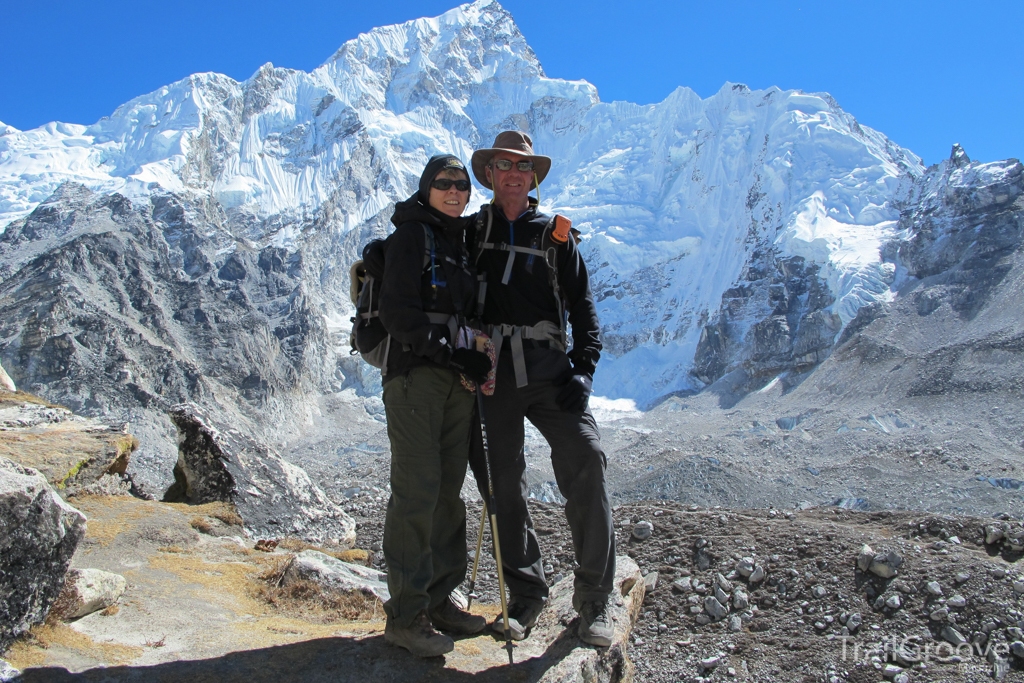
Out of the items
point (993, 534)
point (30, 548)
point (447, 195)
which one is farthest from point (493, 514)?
point (993, 534)

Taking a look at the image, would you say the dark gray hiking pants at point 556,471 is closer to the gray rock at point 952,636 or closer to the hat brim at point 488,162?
the hat brim at point 488,162

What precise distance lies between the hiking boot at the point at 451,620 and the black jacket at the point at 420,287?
4.25 ft

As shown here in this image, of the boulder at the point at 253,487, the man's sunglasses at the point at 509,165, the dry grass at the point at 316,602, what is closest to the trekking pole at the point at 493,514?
the man's sunglasses at the point at 509,165

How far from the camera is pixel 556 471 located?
3992 mm

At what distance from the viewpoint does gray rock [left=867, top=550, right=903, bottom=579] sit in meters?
5.63

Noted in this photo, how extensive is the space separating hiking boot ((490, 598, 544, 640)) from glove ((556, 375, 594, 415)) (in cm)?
115

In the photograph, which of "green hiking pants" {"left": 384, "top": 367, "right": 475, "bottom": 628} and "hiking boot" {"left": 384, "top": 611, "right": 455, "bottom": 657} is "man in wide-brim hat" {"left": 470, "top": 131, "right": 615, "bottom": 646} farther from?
"hiking boot" {"left": 384, "top": 611, "right": 455, "bottom": 657}

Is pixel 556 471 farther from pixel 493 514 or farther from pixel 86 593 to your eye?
pixel 86 593

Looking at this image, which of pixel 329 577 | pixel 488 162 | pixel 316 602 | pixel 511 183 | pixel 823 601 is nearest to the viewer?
pixel 511 183

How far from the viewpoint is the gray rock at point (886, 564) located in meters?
5.63

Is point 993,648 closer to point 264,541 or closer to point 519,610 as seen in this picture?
point 519,610

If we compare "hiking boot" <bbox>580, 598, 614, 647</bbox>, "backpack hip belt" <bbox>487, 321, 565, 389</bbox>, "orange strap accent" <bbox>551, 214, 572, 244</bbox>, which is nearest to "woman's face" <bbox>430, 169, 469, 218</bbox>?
"orange strap accent" <bbox>551, 214, 572, 244</bbox>

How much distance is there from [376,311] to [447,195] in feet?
2.35

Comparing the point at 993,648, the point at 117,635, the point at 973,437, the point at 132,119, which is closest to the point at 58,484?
the point at 117,635
